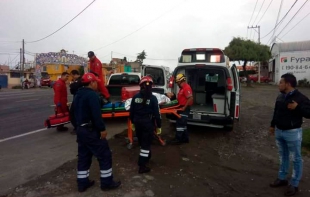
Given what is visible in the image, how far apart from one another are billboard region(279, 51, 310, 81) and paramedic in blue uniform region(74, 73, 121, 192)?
34.3 m

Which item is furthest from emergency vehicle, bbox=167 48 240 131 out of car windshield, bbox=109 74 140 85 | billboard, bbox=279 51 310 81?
billboard, bbox=279 51 310 81

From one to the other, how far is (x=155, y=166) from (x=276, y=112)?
7.67 feet

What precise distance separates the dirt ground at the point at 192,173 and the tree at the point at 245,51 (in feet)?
86.5

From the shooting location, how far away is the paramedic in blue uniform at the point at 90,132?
398 centimetres

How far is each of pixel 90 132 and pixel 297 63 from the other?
36.1 metres

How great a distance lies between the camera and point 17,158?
19.1 ft

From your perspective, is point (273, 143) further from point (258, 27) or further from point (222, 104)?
point (258, 27)

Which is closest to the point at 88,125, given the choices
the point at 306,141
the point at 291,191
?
the point at 291,191

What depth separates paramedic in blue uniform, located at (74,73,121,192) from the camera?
Answer: 157 inches

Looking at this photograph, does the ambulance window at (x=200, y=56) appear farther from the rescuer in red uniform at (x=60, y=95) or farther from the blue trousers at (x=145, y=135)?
the rescuer in red uniform at (x=60, y=95)

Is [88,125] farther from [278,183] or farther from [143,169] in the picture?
[278,183]

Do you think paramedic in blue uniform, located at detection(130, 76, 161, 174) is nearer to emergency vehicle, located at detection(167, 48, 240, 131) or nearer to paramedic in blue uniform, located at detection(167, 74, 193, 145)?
paramedic in blue uniform, located at detection(167, 74, 193, 145)

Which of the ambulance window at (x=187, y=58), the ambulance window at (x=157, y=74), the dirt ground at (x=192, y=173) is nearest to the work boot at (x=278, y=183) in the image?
the dirt ground at (x=192, y=173)

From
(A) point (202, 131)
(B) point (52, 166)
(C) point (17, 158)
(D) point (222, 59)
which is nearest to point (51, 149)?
(C) point (17, 158)
